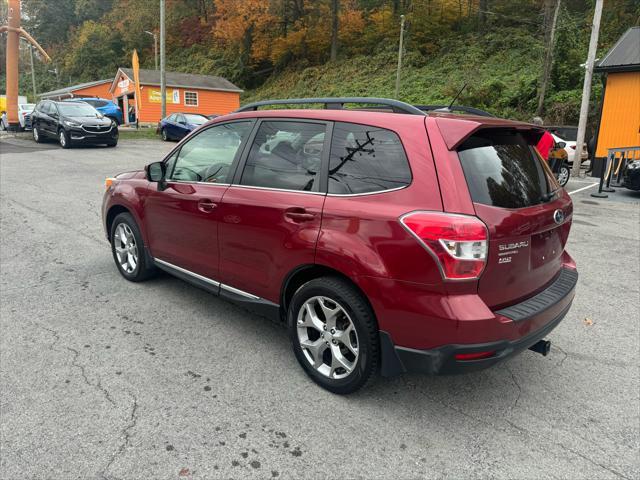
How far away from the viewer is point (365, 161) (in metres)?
2.95

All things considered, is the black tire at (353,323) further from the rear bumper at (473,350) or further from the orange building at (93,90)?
the orange building at (93,90)

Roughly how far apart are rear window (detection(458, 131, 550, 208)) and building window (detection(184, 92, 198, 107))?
135 feet

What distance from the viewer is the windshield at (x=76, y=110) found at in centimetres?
1817

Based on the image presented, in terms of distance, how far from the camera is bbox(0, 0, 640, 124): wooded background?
96.5 feet

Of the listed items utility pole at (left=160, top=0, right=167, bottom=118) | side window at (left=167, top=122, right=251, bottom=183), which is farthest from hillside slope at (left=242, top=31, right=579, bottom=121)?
side window at (left=167, top=122, right=251, bottom=183)

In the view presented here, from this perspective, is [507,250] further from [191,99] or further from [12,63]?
[191,99]

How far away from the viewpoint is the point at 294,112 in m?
3.46

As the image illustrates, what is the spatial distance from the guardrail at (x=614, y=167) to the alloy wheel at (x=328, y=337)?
11618 millimetres

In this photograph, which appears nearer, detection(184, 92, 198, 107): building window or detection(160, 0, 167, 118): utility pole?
detection(160, 0, 167, 118): utility pole

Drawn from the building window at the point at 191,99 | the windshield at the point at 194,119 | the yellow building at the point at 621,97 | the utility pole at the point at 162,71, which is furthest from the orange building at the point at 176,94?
the yellow building at the point at 621,97

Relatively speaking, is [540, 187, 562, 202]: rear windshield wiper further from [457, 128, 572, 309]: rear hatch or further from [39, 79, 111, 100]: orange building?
[39, 79, 111, 100]: orange building

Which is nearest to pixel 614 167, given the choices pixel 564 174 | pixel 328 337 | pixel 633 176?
pixel 564 174

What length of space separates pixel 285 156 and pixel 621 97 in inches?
694

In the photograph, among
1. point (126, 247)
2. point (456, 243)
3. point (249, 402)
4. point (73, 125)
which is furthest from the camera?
point (73, 125)
